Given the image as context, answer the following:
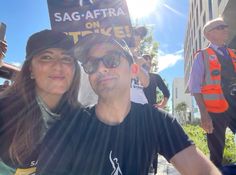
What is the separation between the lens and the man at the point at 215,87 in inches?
145

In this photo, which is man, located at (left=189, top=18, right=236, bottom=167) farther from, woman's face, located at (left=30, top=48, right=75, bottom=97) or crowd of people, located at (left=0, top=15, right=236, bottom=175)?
woman's face, located at (left=30, top=48, right=75, bottom=97)

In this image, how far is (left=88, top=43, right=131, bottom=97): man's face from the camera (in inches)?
81.4

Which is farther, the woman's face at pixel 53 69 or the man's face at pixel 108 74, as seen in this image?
the woman's face at pixel 53 69

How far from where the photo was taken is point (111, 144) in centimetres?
192

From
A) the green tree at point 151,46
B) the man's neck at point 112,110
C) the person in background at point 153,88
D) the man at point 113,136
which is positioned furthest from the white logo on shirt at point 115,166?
the green tree at point 151,46

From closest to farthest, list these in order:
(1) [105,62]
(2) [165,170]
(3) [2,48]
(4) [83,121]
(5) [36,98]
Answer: (4) [83,121] < (1) [105,62] < (5) [36,98] < (3) [2,48] < (2) [165,170]

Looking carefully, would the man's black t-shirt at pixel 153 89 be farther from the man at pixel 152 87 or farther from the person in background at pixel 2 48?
the person in background at pixel 2 48

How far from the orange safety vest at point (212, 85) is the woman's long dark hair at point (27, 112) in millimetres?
1602

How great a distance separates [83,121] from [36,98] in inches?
33.5

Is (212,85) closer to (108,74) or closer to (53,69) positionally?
(53,69)

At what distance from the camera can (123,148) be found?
1923 millimetres

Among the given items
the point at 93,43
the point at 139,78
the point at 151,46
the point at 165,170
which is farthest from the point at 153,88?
the point at 151,46

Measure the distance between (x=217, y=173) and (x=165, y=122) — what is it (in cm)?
40

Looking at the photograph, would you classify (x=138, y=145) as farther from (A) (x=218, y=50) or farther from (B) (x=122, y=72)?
(A) (x=218, y=50)
